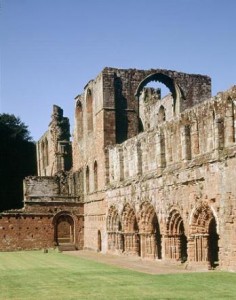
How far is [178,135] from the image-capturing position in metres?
21.0

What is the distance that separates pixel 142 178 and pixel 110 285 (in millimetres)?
10970

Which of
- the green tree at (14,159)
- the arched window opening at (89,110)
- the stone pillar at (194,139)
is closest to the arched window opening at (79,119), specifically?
the arched window opening at (89,110)

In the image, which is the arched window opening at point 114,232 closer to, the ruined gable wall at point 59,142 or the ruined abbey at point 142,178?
the ruined abbey at point 142,178

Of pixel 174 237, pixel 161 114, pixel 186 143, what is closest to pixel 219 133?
pixel 186 143

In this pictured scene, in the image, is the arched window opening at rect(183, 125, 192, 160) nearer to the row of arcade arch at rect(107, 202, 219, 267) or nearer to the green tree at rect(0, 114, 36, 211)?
the row of arcade arch at rect(107, 202, 219, 267)

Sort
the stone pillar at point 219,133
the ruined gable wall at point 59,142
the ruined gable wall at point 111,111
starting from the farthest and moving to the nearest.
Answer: the ruined gable wall at point 59,142 → the ruined gable wall at point 111,111 → the stone pillar at point 219,133

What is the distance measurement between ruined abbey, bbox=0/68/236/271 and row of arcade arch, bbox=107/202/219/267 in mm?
39

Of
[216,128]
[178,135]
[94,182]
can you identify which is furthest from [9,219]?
[216,128]

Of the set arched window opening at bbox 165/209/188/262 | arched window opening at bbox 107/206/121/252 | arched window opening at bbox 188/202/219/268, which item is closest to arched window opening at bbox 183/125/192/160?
arched window opening at bbox 188/202/219/268

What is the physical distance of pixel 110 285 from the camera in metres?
13.5

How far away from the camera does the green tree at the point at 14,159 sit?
49.4 metres

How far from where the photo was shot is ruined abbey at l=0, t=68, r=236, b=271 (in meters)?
18.0

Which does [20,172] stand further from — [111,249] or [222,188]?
[222,188]

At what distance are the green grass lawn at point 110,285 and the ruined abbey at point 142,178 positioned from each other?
287 cm
